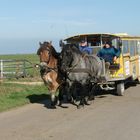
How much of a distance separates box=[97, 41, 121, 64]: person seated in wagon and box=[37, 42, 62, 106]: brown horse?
10.6 ft

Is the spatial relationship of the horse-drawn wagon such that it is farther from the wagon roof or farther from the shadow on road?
the shadow on road

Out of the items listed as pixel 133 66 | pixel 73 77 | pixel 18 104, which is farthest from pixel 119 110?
pixel 133 66

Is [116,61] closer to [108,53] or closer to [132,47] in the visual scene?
[108,53]

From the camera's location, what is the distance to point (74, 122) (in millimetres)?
12227

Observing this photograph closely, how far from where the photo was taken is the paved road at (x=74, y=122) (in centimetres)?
1041

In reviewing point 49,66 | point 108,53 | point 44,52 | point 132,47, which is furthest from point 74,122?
point 132,47

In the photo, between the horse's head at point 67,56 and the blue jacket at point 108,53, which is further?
the blue jacket at point 108,53

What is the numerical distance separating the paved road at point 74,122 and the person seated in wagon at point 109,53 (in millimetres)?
1969

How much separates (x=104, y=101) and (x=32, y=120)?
15.9ft

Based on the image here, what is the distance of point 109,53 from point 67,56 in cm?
337

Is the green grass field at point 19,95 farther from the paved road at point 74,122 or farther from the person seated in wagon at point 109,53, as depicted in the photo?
the person seated in wagon at point 109,53

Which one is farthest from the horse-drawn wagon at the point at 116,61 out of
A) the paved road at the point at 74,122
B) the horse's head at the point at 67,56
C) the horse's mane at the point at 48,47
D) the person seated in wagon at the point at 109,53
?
the horse's mane at the point at 48,47

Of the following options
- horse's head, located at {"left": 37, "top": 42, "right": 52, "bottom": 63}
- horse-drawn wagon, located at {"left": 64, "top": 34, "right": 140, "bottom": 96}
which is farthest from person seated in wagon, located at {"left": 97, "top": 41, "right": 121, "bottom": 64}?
horse's head, located at {"left": 37, "top": 42, "right": 52, "bottom": 63}

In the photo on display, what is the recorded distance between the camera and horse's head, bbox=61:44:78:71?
14.7 meters
